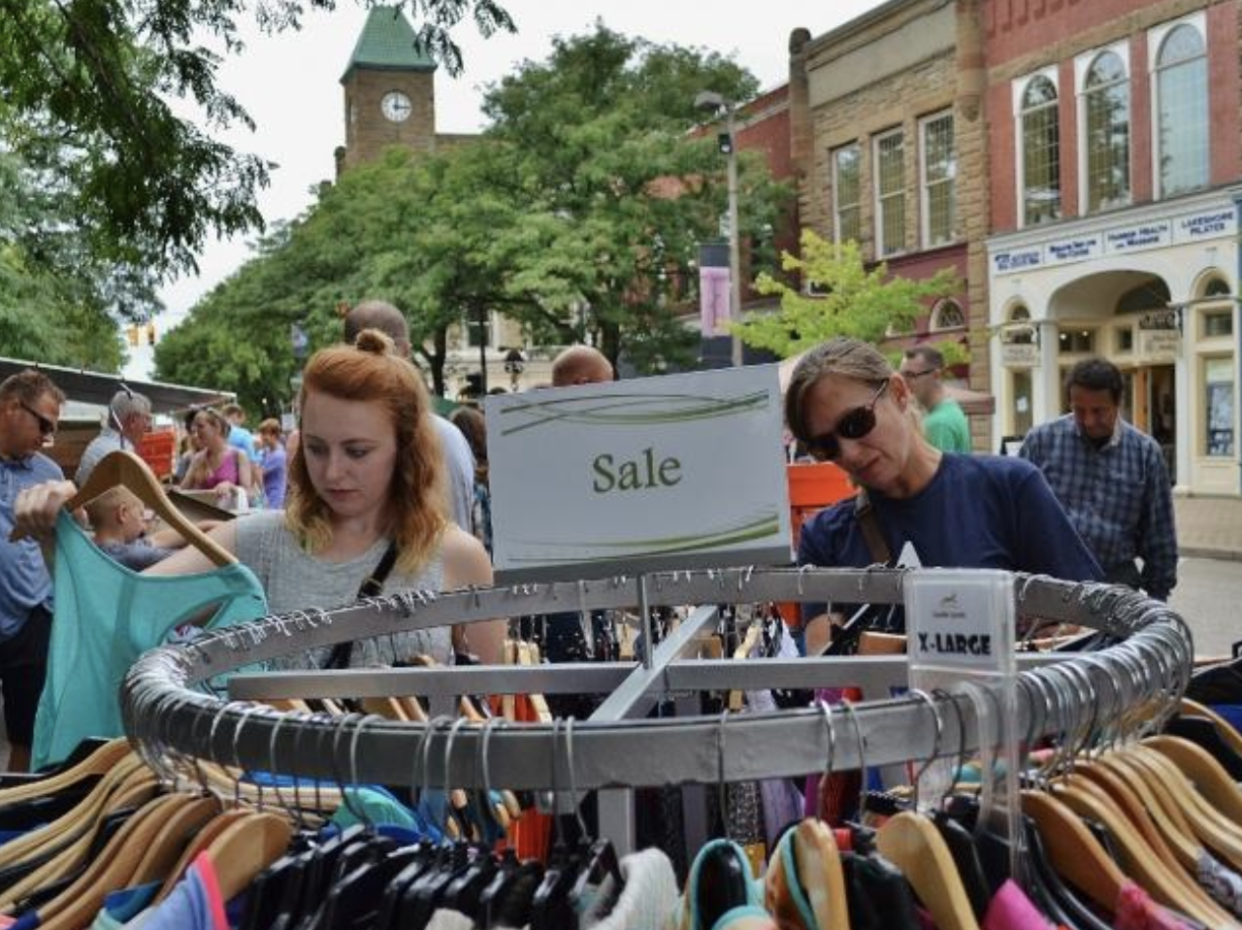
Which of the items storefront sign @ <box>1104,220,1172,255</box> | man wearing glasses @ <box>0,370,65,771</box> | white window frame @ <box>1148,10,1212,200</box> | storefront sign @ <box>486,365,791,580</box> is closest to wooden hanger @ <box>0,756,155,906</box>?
storefront sign @ <box>486,365,791,580</box>

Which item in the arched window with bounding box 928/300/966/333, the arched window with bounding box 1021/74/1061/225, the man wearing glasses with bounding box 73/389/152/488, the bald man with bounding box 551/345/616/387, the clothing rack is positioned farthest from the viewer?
the arched window with bounding box 928/300/966/333

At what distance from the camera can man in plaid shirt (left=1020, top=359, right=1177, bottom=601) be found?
17.9 feet

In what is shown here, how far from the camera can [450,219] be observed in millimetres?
33375

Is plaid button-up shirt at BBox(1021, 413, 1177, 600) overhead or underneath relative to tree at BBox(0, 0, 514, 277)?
underneath

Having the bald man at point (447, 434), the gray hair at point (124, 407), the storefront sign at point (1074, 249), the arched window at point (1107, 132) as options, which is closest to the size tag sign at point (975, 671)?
the bald man at point (447, 434)

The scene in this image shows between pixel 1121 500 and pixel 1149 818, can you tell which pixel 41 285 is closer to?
pixel 1121 500

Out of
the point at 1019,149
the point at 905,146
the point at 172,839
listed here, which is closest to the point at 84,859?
the point at 172,839

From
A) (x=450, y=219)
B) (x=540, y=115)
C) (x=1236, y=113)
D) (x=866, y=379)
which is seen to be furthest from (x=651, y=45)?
(x=866, y=379)

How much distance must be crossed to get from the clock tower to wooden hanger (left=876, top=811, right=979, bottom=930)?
245 feet

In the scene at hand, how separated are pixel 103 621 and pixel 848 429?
1.58m

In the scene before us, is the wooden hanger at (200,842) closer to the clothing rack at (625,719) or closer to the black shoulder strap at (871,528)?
the clothing rack at (625,719)

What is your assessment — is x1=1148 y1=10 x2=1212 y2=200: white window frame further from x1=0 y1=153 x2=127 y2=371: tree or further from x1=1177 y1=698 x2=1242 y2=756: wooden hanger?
x1=1177 y1=698 x2=1242 y2=756: wooden hanger

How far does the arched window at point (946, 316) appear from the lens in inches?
1156

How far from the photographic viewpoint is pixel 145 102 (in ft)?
27.1
